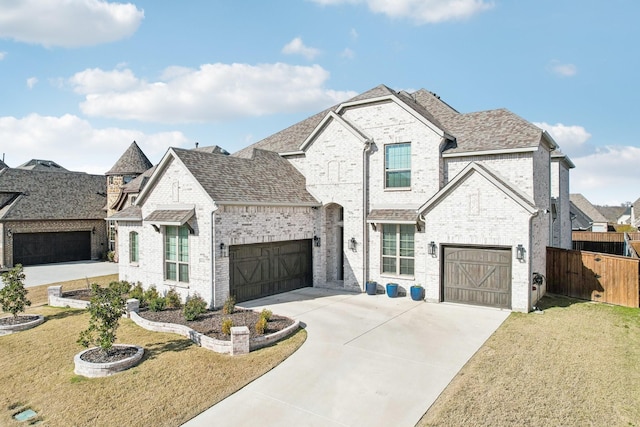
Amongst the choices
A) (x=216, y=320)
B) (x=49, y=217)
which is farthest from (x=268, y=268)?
(x=49, y=217)

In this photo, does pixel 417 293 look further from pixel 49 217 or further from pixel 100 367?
pixel 49 217

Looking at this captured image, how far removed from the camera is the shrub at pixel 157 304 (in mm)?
14820

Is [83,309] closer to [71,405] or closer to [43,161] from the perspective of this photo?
[71,405]

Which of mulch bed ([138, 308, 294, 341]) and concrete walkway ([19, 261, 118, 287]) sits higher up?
mulch bed ([138, 308, 294, 341])

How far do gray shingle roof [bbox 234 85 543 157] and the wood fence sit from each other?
17.9 feet

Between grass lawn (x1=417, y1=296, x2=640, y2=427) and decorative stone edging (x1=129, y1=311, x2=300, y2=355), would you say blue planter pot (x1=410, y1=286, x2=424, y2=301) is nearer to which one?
grass lawn (x1=417, y1=296, x2=640, y2=427)

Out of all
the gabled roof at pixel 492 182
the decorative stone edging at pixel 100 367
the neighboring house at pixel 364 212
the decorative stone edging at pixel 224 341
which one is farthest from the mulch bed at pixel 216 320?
the gabled roof at pixel 492 182

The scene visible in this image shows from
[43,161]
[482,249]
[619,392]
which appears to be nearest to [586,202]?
[482,249]

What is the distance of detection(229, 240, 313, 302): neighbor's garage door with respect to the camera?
1627cm

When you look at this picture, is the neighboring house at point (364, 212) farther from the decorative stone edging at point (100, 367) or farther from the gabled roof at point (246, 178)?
the decorative stone edging at point (100, 367)

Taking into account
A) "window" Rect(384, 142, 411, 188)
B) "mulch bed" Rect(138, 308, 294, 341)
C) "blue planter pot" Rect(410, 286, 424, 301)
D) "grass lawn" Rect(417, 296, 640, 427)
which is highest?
"window" Rect(384, 142, 411, 188)

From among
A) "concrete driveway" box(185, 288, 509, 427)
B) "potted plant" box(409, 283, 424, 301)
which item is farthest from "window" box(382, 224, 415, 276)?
"concrete driveway" box(185, 288, 509, 427)

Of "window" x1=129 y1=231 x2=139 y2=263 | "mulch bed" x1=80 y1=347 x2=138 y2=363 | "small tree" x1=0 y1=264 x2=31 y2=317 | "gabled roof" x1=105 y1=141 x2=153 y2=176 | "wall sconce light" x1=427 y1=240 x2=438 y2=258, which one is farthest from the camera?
"gabled roof" x1=105 y1=141 x2=153 y2=176

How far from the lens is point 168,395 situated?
858cm
